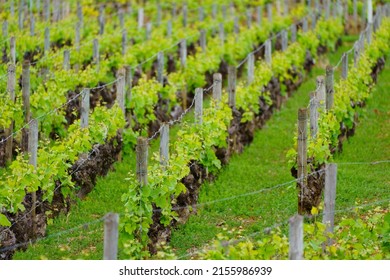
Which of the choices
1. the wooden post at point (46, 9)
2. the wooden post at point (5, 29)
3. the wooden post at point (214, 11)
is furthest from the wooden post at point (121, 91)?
the wooden post at point (214, 11)

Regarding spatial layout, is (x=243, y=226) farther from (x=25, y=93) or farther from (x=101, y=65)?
(x=101, y=65)

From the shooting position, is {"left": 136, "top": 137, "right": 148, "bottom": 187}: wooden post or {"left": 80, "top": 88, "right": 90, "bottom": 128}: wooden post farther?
{"left": 80, "top": 88, "right": 90, "bottom": 128}: wooden post

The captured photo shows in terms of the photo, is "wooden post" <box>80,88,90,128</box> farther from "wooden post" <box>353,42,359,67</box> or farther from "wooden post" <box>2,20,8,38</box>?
"wooden post" <box>2,20,8,38</box>

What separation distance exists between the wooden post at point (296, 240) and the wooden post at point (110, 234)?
1.49 meters

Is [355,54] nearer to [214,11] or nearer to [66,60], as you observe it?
[66,60]

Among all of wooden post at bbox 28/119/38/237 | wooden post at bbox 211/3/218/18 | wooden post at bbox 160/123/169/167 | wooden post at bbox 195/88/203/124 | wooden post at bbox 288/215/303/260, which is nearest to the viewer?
wooden post at bbox 288/215/303/260

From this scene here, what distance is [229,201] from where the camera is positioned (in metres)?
14.9

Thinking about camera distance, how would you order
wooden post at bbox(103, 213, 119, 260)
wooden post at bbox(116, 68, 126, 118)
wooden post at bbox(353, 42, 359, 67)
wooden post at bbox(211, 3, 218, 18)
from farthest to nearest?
wooden post at bbox(211, 3, 218, 18), wooden post at bbox(353, 42, 359, 67), wooden post at bbox(116, 68, 126, 118), wooden post at bbox(103, 213, 119, 260)

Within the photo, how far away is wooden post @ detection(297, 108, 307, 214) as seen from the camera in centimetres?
1371

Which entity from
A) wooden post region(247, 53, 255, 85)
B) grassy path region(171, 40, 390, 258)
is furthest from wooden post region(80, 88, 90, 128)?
wooden post region(247, 53, 255, 85)

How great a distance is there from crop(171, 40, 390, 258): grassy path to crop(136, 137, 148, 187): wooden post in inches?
41.2

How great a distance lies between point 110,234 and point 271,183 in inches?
267

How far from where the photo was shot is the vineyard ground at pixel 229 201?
13.2 meters
